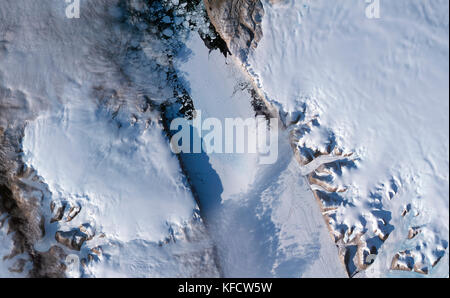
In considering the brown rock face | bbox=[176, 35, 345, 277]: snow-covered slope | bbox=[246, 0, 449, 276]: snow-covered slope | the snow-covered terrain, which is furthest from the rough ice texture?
bbox=[246, 0, 449, 276]: snow-covered slope

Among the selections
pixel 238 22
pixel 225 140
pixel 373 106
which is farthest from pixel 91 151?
pixel 373 106

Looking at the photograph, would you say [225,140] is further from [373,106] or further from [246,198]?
[373,106]

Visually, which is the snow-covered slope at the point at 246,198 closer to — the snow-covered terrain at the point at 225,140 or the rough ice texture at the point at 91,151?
the snow-covered terrain at the point at 225,140

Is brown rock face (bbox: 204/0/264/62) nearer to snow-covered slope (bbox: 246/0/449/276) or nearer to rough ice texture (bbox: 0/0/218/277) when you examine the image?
snow-covered slope (bbox: 246/0/449/276)

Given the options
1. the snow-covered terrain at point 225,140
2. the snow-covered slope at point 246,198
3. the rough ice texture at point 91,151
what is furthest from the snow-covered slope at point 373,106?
the rough ice texture at point 91,151

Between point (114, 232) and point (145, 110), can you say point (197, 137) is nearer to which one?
point (145, 110)
